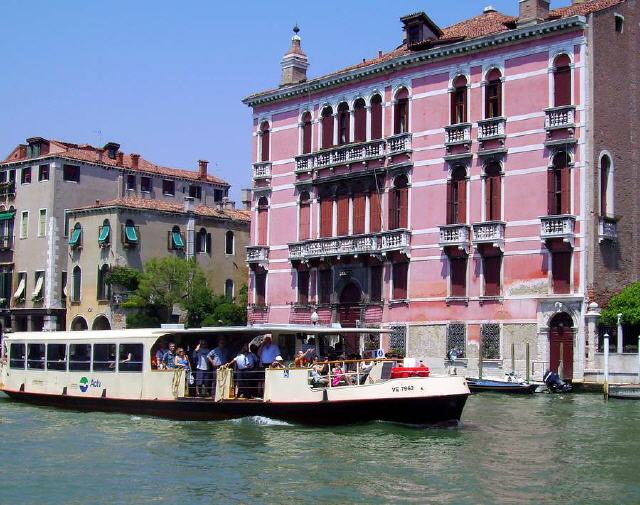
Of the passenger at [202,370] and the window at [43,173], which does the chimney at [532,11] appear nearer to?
the passenger at [202,370]

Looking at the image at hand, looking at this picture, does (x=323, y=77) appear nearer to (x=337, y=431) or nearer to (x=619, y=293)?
(x=619, y=293)

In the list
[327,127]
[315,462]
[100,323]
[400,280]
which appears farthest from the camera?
[100,323]

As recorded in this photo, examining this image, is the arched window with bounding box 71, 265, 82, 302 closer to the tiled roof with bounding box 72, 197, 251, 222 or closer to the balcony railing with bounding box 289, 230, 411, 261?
the tiled roof with bounding box 72, 197, 251, 222

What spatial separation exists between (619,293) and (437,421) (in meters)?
13.6

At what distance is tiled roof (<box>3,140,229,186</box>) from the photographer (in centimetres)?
4828

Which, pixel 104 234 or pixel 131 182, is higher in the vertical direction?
pixel 131 182

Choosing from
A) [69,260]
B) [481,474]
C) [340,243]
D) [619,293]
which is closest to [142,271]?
[69,260]

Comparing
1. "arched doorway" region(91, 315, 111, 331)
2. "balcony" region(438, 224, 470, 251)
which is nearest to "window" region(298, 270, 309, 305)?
"balcony" region(438, 224, 470, 251)

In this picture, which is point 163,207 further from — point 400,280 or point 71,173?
point 400,280

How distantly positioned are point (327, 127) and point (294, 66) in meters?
3.38

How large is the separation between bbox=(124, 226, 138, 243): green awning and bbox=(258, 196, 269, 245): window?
24.4 feet

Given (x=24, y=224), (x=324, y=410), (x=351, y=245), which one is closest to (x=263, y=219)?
(x=351, y=245)

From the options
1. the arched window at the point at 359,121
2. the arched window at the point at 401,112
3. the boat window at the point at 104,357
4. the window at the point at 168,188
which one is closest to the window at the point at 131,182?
the window at the point at 168,188

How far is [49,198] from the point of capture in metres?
47.4
